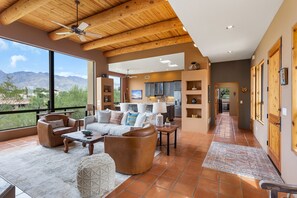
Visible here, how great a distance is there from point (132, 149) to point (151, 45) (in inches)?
187

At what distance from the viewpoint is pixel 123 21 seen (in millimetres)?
4539

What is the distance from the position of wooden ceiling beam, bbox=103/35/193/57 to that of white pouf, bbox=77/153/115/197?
5.02m

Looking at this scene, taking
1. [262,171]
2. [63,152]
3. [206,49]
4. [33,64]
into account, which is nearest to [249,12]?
[206,49]

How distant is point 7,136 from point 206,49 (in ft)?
22.0

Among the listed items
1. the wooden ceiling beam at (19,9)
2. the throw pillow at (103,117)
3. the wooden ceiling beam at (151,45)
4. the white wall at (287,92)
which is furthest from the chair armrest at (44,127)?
the white wall at (287,92)

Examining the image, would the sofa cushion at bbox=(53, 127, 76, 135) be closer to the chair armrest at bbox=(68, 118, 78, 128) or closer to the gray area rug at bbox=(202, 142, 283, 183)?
the chair armrest at bbox=(68, 118, 78, 128)

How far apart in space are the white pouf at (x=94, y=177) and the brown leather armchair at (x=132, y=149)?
1.93 ft

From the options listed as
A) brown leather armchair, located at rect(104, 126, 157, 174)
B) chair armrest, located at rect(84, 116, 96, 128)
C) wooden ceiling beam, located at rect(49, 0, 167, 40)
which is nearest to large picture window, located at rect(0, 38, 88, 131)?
chair armrest, located at rect(84, 116, 96, 128)

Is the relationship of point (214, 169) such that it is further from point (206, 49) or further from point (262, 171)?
point (206, 49)

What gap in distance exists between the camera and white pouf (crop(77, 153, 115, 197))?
182cm

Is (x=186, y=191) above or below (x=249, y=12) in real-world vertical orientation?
below

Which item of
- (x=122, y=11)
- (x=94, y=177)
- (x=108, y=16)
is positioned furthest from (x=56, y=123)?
(x=122, y=11)

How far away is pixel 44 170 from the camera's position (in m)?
2.72

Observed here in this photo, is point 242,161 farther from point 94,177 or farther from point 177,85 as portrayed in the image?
point 177,85
